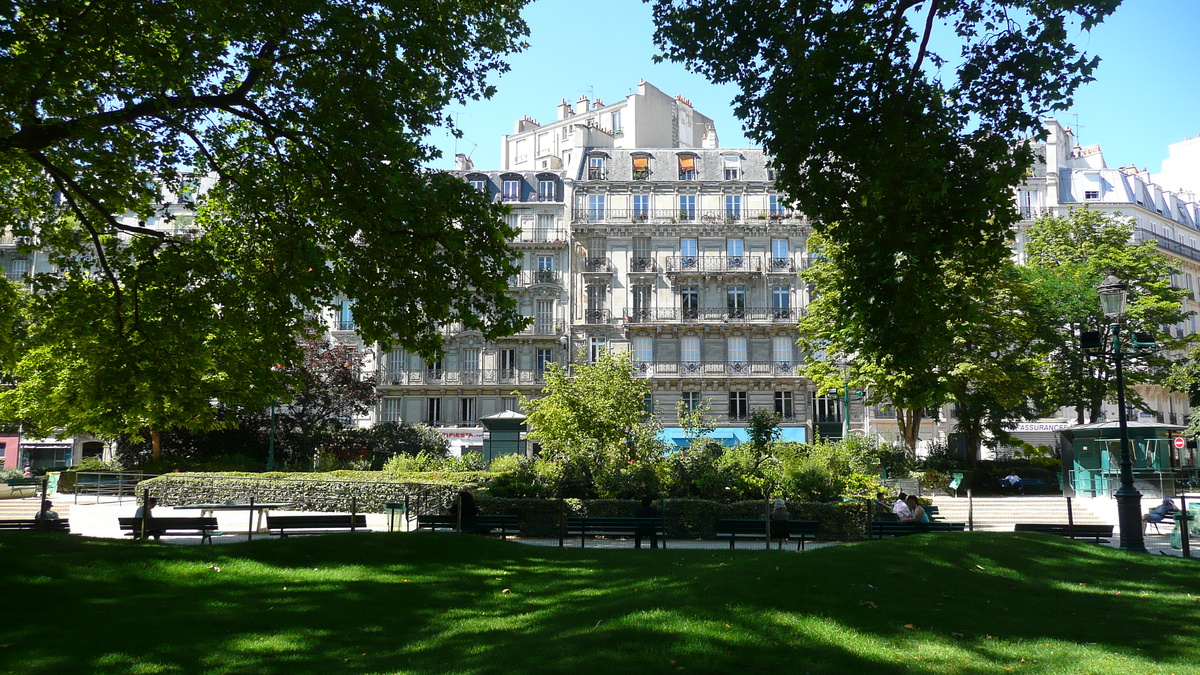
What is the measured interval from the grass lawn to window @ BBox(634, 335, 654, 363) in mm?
35447

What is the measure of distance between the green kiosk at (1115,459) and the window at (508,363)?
28906 millimetres

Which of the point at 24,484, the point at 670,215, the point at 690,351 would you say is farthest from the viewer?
the point at 670,215

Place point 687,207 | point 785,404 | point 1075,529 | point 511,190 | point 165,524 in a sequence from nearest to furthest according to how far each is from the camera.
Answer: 1. point 165,524
2. point 1075,529
3. point 785,404
4. point 687,207
5. point 511,190

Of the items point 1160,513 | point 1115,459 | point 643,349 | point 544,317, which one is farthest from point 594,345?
point 1160,513

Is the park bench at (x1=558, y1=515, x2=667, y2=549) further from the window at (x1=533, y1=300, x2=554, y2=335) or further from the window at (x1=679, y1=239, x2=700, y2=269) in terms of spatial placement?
the window at (x1=533, y1=300, x2=554, y2=335)

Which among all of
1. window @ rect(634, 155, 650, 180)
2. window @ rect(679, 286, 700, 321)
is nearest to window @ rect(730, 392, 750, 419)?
window @ rect(679, 286, 700, 321)

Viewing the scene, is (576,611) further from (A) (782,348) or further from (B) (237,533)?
(A) (782,348)

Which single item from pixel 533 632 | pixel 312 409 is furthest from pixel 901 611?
pixel 312 409

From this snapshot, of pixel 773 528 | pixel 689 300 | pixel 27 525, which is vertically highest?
pixel 689 300

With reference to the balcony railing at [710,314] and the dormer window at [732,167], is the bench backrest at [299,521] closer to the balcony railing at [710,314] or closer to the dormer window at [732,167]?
the balcony railing at [710,314]

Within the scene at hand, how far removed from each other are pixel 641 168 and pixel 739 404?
15397 millimetres

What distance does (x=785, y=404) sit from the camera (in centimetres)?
4719

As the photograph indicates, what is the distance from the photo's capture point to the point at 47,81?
11047 millimetres

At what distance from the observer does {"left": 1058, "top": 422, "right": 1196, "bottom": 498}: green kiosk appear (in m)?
28.3
